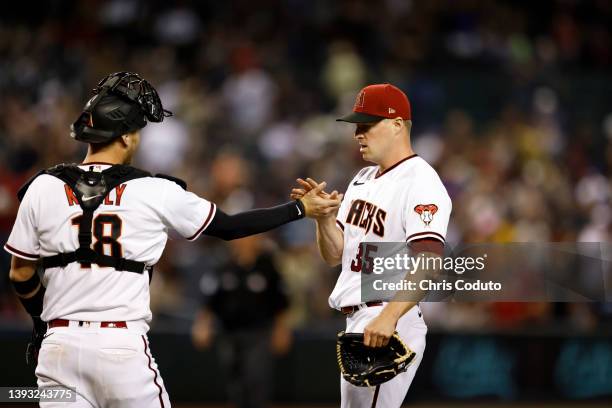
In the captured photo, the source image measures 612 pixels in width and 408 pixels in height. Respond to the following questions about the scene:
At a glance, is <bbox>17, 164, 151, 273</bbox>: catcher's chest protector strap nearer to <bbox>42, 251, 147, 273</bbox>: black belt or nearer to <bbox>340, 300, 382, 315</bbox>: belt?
<bbox>42, 251, 147, 273</bbox>: black belt

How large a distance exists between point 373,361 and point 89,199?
5.20 feet

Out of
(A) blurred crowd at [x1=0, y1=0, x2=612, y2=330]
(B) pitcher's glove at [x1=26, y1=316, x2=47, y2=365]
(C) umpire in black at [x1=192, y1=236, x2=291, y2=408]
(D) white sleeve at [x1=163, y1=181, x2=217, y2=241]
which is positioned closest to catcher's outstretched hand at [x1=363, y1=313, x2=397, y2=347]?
(D) white sleeve at [x1=163, y1=181, x2=217, y2=241]

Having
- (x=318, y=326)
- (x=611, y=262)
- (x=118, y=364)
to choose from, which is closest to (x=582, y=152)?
(x=611, y=262)

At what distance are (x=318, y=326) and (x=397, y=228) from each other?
18.8ft

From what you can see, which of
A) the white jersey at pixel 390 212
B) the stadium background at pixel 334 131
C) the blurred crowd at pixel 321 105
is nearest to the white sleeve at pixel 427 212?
the white jersey at pixel 390 212

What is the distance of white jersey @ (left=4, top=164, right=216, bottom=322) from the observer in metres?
4.47

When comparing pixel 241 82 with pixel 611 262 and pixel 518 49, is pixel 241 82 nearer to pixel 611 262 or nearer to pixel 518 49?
pixel 518 49

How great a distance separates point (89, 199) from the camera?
14.8ft

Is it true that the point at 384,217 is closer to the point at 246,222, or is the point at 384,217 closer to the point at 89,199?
the point at 246,222

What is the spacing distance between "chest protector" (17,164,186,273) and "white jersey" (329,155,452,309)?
1.20 meters

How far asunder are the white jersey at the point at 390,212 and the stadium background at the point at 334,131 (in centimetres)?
457

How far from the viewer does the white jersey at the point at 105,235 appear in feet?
14.7

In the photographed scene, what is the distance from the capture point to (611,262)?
9422 mm

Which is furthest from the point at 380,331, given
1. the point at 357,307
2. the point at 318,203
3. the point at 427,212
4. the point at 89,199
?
the point at 89,199
